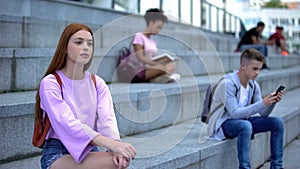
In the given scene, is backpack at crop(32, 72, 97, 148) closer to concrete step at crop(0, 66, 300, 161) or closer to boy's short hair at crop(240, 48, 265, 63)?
concrete step at crop(0, 66, 300, 161)

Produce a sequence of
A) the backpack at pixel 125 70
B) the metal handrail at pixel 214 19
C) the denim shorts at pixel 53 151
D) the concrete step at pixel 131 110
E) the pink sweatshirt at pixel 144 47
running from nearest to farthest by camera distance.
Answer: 1. the denim shorts at pixel 53 151
2. the concrete step at pixel 131 110
3. the backpack at pixel 125 70
4. the pink sweatshirt at pixel 144 47
5. the metal handrail at pixel 214 19

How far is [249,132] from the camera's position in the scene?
13.7 ft

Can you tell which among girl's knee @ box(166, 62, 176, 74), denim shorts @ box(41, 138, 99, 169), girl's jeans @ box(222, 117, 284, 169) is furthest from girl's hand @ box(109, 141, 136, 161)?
girl's knee @ box(166, 62, 176, 74)

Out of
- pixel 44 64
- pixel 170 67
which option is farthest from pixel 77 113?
pixel 170 67

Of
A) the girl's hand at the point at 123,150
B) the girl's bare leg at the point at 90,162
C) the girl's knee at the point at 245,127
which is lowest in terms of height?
the girl's knee at the point at 245,127

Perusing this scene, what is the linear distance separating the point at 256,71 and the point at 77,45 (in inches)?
84.2

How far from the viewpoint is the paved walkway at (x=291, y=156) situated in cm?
502

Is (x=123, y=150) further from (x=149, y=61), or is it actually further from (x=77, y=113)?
(x=149, y=61)

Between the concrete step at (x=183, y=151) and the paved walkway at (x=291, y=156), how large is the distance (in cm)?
22

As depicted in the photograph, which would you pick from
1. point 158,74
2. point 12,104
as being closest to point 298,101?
point 158,74

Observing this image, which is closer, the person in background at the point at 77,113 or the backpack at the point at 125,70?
the person in background at the point at 77,113

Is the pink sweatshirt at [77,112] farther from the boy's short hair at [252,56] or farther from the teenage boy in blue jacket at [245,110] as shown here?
the boy's short hair at [252,56]

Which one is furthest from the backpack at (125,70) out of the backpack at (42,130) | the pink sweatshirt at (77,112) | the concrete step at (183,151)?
Answer: the backpack at (42,130)

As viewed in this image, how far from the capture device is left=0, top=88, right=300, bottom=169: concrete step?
3426 mm
